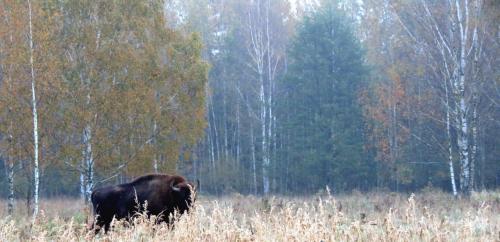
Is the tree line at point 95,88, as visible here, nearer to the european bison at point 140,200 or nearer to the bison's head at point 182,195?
the european bison at point 140,200

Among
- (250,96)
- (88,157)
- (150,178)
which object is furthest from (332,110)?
(150,178)

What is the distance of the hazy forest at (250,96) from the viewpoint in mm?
19859

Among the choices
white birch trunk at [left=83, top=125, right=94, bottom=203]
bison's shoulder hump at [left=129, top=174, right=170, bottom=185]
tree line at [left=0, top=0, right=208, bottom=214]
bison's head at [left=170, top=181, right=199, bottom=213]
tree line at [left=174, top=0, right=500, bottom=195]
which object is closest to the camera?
bison's head at [left=170, top=181, right=199, bottom=213]

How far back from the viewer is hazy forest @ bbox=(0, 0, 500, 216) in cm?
1986

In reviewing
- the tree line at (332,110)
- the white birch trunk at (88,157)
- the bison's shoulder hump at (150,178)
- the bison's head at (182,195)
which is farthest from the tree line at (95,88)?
the tree line at (332,110)

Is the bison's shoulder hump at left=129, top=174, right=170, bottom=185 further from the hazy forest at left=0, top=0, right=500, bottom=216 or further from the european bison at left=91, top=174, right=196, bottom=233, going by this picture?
the hazy forest at left=0, top=0, right=500, bottom=216

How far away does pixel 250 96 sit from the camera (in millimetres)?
39812

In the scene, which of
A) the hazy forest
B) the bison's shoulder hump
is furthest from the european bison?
the hazy forest

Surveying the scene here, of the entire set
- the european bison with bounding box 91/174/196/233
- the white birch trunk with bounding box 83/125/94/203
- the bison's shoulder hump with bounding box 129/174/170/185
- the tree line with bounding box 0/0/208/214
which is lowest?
the european bison with bounding box 91/174/196/233

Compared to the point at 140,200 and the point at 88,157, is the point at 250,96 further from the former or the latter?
the point at 140,200

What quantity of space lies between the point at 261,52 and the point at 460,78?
16.4m

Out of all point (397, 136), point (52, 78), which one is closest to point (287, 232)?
point (52, 78)

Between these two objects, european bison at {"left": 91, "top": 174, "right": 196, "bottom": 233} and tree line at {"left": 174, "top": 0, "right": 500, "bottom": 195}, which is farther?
tree line at {"left": 174, "top": 0, "right": 500, "bottom": 195}

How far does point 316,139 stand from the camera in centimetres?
3428
